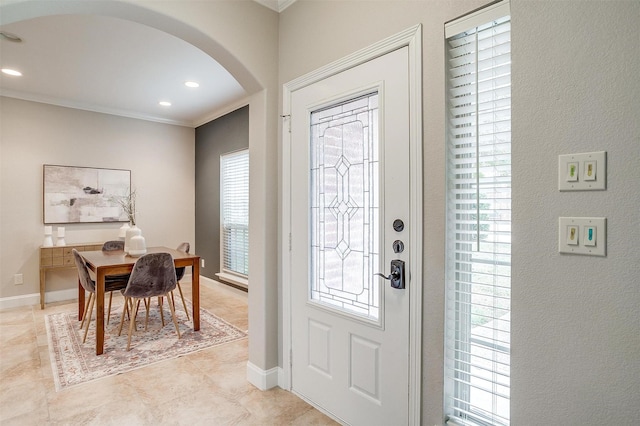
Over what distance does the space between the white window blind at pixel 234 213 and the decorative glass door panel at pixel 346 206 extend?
9.22ft

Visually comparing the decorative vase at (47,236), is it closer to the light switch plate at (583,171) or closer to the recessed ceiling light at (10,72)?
the recessed ceiling light at (10,72)

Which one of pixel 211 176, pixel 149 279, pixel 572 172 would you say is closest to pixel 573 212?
pixel 572 172

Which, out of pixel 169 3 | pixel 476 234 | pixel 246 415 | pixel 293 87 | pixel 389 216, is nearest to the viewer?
pixel 476 234

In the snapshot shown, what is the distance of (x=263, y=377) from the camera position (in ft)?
7.70

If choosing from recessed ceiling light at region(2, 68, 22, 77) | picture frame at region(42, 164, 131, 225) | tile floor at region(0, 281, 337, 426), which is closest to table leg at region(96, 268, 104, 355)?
tile floor at region(0, 281, 337, 426)

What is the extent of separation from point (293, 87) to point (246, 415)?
6.85 ft

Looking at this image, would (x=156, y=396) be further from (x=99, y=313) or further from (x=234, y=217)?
(x=234, y=217)

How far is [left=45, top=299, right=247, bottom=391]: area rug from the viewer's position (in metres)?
2.66

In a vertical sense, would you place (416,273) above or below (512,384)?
above

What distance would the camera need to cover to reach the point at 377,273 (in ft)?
5.68

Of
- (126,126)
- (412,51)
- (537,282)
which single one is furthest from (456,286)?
Result: (126,126)

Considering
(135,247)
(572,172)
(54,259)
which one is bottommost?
(54,259)

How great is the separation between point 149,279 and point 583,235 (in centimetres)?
315

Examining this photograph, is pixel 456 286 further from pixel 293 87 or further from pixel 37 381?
pixel 37 381
